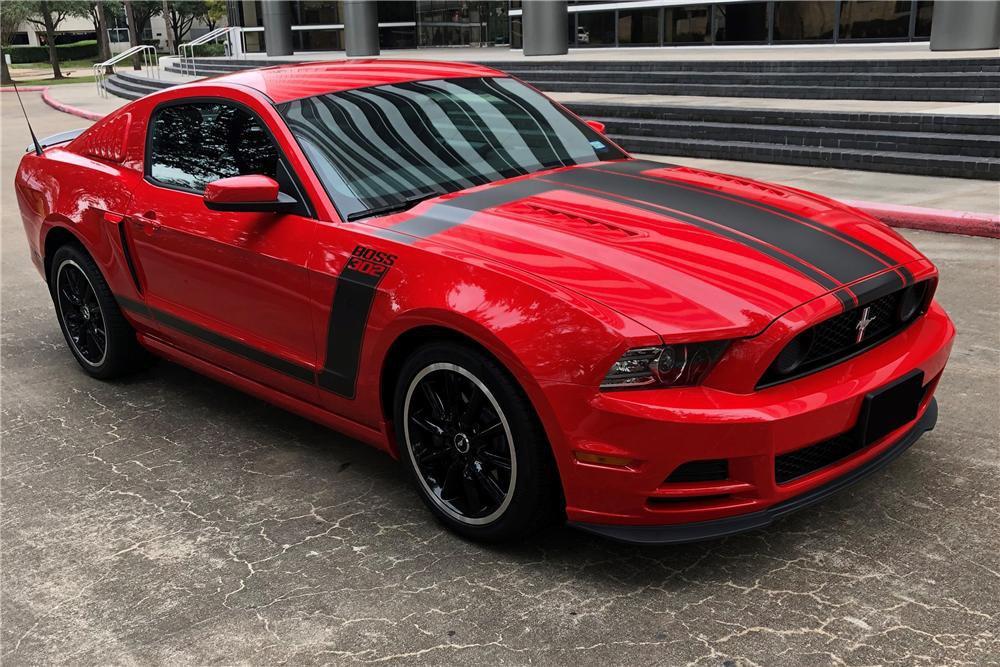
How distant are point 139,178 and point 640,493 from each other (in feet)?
10.1

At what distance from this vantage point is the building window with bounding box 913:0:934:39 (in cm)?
1792

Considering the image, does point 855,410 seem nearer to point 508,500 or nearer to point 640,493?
point 640,493

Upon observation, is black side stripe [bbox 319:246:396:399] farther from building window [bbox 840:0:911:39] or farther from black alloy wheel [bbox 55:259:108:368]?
building window [bbox 840:0:911:39]

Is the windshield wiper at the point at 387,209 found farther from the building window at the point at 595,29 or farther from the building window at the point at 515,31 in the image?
the building window at the point at 515,31

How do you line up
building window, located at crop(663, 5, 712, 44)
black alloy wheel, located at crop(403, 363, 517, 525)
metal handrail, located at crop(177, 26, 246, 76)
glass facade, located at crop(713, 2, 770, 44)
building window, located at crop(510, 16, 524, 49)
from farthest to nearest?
metal handrail, located at crop(177, 26, 246, 76)
building window, located at crop(510, 16, 524, 49)
building window, located at crop(663, 5, 712, 44)
glass facade, located at crop(713, 2, 770, 44)
black alloy wheel, located at crop(403, 363, 517, 525)

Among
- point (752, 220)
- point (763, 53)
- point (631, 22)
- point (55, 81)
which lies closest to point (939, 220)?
point (752, 220)

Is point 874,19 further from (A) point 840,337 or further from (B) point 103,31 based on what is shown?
(B) point 103,31

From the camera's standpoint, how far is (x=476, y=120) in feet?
14.2

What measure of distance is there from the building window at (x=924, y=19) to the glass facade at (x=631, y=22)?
2 cm

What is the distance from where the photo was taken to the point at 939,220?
8070mm

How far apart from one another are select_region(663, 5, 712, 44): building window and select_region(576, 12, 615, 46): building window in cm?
181

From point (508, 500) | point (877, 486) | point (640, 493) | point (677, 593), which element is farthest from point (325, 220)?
point (877, 486)

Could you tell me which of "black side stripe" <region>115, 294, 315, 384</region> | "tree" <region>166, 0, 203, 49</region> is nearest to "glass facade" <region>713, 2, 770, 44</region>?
"black side stripe" <region>115, 294, 315, 384</region>

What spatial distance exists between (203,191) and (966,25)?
14745mm
